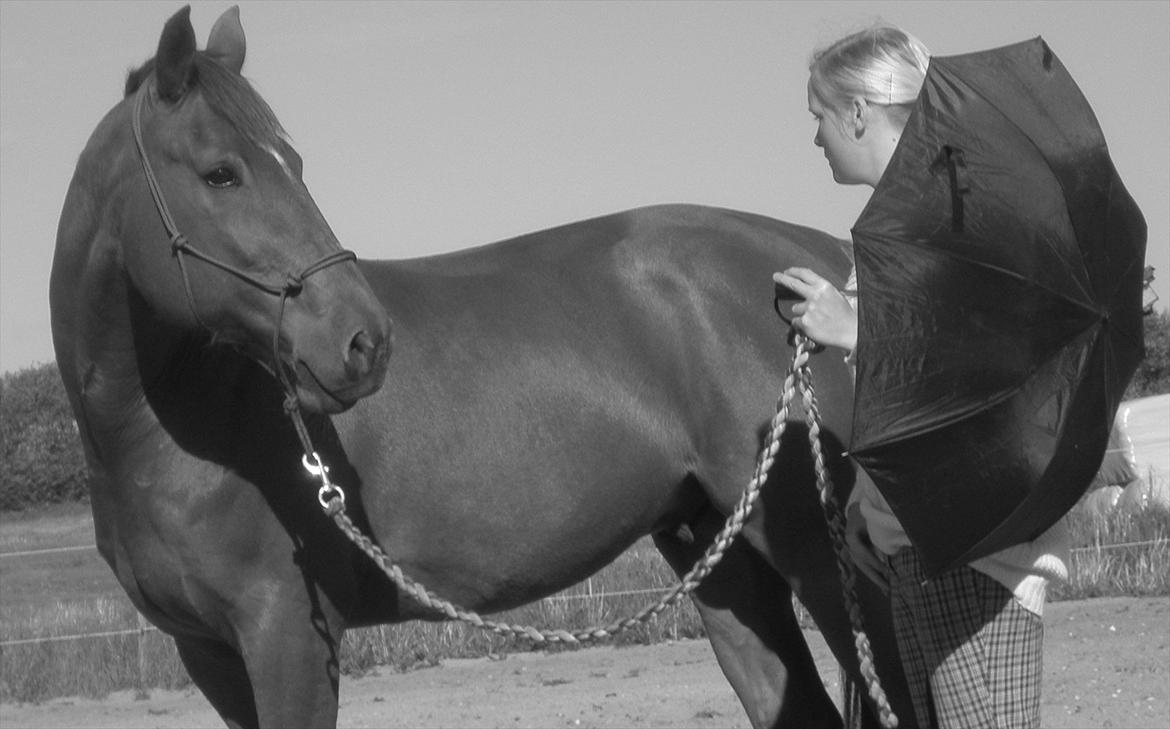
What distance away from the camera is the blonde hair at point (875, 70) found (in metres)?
2.68

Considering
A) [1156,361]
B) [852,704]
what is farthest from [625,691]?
[1156,361]

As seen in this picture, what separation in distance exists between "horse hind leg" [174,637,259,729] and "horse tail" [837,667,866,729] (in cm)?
162

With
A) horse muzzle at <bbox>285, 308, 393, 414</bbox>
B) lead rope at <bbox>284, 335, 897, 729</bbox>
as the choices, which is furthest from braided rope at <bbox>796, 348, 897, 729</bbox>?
horse muzzle at <bbox>285, 308, 393, 414</bbox>

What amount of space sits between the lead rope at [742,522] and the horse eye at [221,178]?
1.63ft

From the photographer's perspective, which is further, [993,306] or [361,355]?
[361,355]

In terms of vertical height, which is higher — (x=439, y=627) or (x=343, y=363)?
(x=343, y=363)

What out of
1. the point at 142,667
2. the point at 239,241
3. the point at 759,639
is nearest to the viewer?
the point at 239,241

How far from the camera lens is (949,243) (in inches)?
96.9

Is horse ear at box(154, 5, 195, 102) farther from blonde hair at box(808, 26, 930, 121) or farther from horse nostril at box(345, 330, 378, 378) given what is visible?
blonde hair at box(808, 26, 930, 121)

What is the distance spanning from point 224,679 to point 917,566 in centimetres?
192

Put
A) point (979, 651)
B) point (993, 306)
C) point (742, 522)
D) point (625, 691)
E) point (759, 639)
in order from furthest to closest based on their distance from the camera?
point (625, 691) < point (759, 639) < point (742, 522) < point (979, 651) < point (993, 306)

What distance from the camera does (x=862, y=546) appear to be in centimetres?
298

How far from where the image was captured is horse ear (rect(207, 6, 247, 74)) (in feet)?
11.4

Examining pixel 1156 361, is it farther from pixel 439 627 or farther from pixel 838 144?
pixel 838 144
